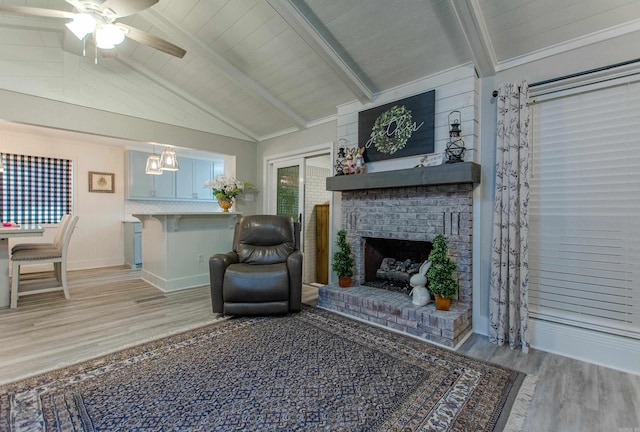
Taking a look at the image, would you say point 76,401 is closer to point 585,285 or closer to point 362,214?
point 362,214

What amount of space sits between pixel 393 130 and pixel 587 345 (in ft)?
7.99

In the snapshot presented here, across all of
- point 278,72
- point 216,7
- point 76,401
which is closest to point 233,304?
point 76,401

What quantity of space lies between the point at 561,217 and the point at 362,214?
5.91 ft

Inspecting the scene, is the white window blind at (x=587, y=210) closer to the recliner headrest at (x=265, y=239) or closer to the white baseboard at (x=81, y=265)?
the recliner headrest at (x=265, y=239)

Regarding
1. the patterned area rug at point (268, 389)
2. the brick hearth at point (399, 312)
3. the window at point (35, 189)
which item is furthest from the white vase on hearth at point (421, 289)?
the window at point (35, 189)

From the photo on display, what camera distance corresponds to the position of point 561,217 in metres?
2.40

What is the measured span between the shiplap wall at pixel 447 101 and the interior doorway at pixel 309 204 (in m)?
1.45

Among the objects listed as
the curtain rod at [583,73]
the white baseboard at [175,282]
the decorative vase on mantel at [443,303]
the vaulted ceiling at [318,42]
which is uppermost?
the vaulted ceiling at [318,42]

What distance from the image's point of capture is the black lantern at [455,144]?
2.64 metres

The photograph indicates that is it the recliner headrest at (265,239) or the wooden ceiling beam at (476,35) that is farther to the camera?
the recliner headrest at (265,239)

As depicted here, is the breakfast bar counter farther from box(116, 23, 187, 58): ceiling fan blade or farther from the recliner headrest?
box(116, 23, 187, 58): ceiling fan blade

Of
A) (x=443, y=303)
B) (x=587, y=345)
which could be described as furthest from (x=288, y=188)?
(x=587, y=345)

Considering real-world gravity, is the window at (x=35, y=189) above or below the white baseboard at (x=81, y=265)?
above

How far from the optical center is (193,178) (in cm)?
658
